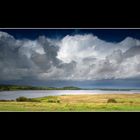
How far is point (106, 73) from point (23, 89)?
123cm

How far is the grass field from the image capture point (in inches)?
182

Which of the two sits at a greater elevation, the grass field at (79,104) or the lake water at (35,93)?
the lake water at (35,93)

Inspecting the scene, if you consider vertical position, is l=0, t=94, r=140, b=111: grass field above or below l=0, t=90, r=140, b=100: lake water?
below

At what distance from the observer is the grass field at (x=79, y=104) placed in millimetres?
4625

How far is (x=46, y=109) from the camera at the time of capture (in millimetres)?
4621

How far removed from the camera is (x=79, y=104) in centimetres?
466
